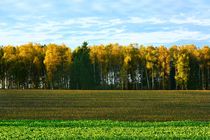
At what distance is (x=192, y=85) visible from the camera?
5551 inches

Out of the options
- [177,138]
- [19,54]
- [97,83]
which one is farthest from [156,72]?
[177,138]

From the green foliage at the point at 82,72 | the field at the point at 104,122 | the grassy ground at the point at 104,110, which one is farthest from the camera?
the green foliage at the point at 82,72

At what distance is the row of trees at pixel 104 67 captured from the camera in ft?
439

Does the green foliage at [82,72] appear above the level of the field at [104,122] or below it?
above

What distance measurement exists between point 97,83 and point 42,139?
125 m

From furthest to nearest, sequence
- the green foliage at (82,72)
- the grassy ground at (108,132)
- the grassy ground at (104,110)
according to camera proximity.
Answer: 1. the green foliage at (82,72)
2. the grassy ground at (104,110)
3. the grassy ground at (108,132)

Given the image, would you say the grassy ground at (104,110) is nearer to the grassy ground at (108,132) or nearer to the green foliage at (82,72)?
the grassy ground at (108,132)

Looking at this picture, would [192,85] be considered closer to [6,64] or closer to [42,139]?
[6,64]

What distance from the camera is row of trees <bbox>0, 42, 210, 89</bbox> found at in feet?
439

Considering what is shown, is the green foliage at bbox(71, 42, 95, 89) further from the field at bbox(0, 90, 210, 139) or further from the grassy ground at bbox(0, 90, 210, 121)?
the field at bbox(0, 90, 210, 139)

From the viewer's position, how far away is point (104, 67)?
14425cm

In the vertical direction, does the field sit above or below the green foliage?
below

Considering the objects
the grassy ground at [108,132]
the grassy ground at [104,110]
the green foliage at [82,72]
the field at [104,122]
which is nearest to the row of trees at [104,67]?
the green foliage at [82,72]

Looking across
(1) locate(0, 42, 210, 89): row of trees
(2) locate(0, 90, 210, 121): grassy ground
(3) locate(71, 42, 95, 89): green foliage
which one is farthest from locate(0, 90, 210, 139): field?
(1) locate(0, 42, 210, 89): row of trees
